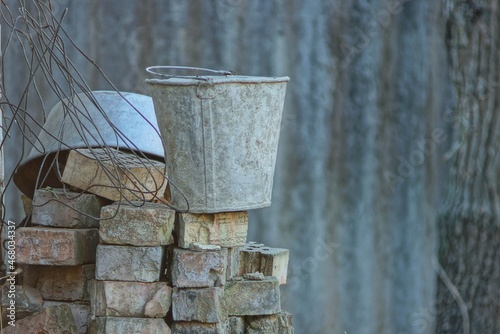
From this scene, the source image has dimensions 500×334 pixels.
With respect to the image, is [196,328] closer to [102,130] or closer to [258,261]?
[258,261]

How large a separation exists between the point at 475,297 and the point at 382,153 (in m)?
1.06

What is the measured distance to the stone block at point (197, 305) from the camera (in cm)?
378

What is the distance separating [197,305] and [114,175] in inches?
25.5

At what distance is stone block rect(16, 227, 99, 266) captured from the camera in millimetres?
3930

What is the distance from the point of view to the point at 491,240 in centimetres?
470

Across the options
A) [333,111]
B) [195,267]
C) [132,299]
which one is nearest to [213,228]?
[195,267]

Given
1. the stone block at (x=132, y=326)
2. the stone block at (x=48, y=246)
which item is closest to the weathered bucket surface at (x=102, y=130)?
the stone block at (x=48, y=246)

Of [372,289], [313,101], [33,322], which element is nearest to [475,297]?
[372,289]

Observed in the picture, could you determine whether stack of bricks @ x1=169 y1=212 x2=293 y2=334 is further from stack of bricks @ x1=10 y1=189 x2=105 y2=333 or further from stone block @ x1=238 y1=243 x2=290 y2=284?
stack of bricks @ x1=10 y1=189 x2=105 y2=333

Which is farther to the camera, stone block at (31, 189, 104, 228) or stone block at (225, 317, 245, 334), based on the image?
stone block at (31, 189, 104, 228)

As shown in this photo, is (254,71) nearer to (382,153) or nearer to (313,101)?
(313,101)

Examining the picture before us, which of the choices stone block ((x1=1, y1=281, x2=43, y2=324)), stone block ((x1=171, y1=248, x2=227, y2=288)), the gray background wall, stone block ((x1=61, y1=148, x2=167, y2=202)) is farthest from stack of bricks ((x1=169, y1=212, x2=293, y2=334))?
the gray background wall

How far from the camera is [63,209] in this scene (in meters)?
4.05

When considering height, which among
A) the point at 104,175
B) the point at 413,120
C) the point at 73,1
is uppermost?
the point at 73,1
